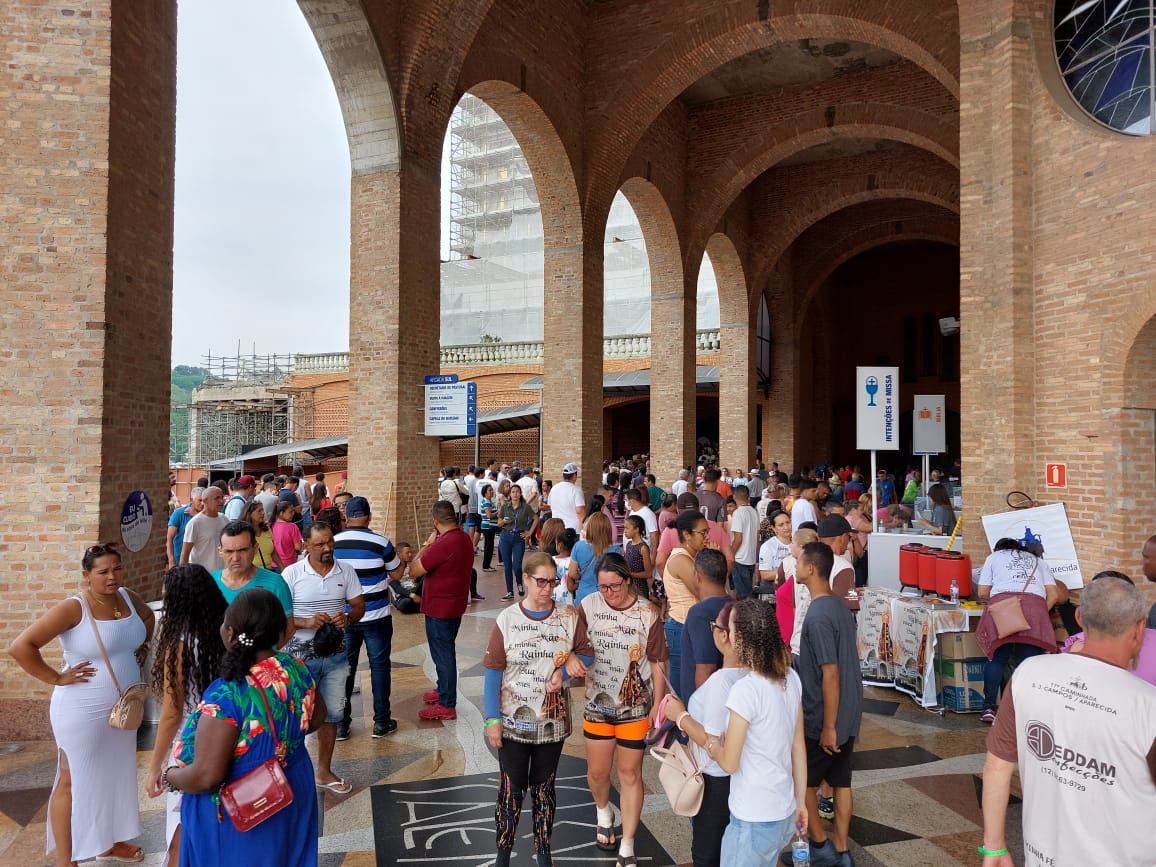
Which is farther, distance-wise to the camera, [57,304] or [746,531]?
[746,531]

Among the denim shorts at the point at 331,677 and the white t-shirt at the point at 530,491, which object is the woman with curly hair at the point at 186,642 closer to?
the denim shorts at the point at 331,677

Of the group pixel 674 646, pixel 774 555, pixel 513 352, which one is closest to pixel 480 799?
pixel 674 646

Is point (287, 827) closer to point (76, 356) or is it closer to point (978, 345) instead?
point (76, 356)

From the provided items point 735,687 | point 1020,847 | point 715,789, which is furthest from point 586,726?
point 1020,847

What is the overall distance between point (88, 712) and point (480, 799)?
2.02 m

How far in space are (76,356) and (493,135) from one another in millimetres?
30009

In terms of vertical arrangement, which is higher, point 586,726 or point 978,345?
point 978,345

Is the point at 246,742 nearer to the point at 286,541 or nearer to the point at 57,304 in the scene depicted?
the point at 57,304

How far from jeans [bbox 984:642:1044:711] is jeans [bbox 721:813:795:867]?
132 inches

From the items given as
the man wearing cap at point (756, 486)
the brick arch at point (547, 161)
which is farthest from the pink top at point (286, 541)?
the man wearing cap at point (756, 486)

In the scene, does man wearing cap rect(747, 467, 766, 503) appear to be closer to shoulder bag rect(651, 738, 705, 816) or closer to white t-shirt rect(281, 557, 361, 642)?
white t-shirt rect(281, 557, 361, 642)

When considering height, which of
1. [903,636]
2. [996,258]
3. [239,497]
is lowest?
[903,636]

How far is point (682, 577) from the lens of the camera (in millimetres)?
4449

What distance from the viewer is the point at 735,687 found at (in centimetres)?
259
